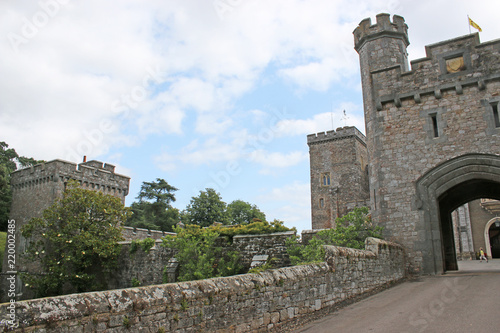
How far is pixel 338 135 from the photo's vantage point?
146ft

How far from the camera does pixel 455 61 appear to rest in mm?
13609

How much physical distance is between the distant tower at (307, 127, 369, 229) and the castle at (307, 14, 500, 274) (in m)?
26.0

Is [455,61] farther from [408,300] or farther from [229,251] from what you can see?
[229,251]

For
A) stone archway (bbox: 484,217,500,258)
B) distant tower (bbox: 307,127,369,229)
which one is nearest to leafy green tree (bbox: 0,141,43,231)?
distant tower (bbox: 307,127,369,229)

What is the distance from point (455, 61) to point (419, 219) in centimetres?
592

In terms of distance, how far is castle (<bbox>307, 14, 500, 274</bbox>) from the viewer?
12953 millimetres

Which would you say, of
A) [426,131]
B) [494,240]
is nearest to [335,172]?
[494,240]

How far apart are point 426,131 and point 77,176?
22.1m

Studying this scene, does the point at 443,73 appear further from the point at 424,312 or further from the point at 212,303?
the point at 212,303

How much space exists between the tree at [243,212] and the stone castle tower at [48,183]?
28.1 m

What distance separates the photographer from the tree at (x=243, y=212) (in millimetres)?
55147

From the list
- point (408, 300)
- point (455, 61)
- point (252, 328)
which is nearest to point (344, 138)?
point (455, 61)

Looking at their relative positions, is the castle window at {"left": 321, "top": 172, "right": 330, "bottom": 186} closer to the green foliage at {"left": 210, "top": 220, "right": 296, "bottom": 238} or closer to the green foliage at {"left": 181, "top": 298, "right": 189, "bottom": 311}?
the green foliage at {"left": 210, "top": 220, "right": 296, "bottom": 238}

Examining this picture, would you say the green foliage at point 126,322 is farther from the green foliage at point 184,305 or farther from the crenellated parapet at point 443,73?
the crenellated parapet at point 443,73
